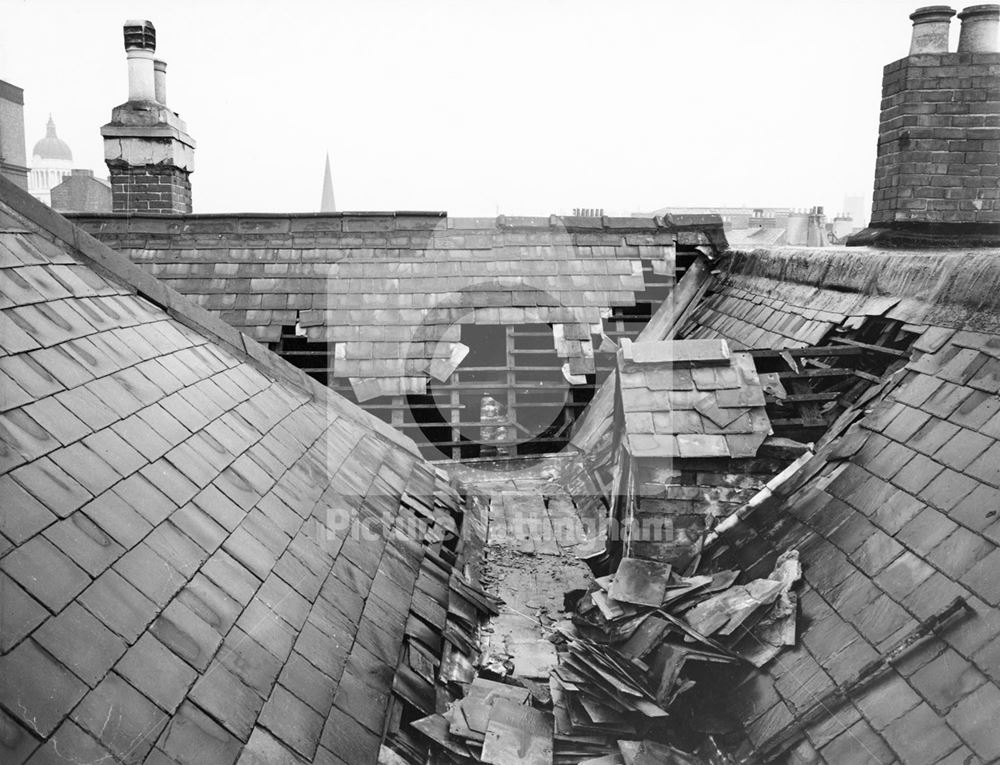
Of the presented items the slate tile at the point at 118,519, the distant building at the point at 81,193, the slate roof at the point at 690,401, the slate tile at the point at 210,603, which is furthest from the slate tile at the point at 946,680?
the distant building at the point at 81,193

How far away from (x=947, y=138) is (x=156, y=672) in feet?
33.5

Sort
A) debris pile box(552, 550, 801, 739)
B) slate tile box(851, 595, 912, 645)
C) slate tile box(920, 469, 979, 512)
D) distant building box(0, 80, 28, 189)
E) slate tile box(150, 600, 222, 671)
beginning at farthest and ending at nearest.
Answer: distant building box(0, 80, 28, 189), debris pile box(552, 550, 801, 739), slate tile box(920, 469, 979, 512), slate tile box(851, 595, 912, 645), slate tile box(150, 600, 222, 671)

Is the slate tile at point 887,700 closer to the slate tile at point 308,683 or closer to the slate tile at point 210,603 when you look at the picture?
the slate tile at point 308,683

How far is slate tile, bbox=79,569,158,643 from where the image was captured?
106 inches

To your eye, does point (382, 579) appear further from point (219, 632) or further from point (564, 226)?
point (564, 226)

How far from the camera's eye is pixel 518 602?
649 cm

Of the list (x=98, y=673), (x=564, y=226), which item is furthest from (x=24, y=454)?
(x=564, y=226)

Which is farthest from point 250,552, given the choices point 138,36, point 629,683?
point 138,36

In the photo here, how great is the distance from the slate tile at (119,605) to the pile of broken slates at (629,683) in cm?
170

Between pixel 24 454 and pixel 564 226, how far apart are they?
31.6 ft

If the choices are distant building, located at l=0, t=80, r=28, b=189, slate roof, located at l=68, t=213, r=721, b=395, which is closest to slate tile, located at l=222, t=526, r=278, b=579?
slate roof, located at l=68, t=213, r=721, b=395

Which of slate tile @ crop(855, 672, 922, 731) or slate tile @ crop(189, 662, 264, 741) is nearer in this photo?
slate tile @ crop(189, 662, 264, 741)

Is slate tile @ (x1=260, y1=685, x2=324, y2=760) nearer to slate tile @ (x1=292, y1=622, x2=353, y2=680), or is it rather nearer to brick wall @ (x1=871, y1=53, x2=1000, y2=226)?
slate tile @ (x1=292, y1=622, x2=353, y2=680)

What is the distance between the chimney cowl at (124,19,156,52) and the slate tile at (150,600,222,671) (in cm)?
1160
